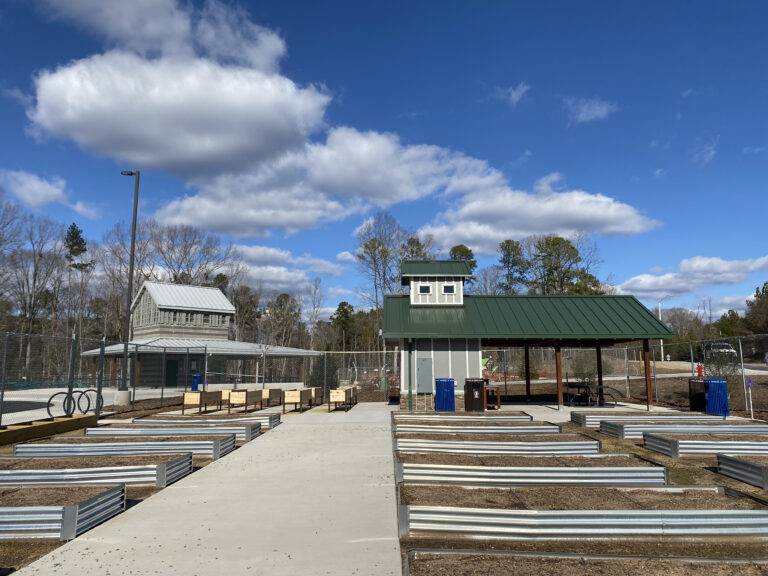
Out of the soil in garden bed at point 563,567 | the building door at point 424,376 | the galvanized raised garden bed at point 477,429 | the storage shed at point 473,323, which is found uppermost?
the storage shed at point 473,323

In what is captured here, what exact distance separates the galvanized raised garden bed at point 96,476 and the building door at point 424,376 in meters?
14.9

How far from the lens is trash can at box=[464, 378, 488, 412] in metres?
20.4

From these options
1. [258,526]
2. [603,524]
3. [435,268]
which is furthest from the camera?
[435,268]

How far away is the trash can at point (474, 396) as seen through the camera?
2038cm

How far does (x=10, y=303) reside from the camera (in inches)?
2058

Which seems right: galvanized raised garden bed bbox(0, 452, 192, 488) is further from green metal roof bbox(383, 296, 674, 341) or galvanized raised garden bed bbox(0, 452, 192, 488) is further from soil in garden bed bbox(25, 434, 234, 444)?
green metal roof bbox(383, 296, 674, 341)

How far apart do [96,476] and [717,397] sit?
779 inches

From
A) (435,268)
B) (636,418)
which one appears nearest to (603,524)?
(636,418)

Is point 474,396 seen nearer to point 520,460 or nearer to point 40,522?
point 520,460

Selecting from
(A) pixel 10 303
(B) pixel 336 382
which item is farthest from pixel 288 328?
(B) pixel 336 382

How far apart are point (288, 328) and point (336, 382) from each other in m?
42.1

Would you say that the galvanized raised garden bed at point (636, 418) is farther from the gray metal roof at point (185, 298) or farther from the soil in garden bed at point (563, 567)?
the gray metal roof at point (185, 298)

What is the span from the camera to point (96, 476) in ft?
28.5

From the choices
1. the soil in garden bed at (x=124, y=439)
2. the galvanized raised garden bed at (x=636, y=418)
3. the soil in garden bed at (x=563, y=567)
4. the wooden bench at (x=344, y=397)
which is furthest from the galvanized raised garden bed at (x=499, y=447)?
the wooden bench at (x=344, y=397)
